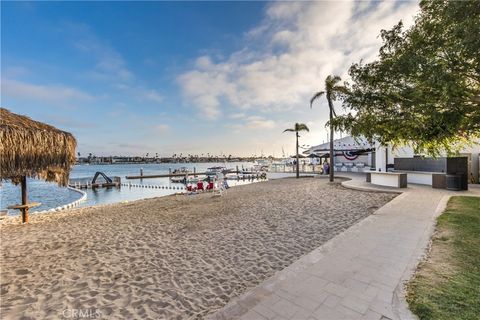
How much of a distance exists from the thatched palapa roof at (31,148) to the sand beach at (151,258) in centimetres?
222

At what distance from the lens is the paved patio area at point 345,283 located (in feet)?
8.97

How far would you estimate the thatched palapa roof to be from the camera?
21.4ft

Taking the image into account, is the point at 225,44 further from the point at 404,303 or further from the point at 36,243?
→ the point at 404,303

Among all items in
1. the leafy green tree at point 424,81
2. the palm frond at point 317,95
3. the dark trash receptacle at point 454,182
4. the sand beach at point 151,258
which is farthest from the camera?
the palm frond at point 317,95

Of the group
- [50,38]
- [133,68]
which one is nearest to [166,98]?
[133,68]

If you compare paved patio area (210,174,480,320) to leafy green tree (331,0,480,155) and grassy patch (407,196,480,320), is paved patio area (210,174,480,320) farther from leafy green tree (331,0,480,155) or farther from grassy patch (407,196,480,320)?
leafy green tree (331,0,480,155)

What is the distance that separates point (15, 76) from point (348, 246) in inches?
589

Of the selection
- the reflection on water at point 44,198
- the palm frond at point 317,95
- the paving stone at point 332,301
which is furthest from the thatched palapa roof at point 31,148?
the palm frond at point 317,95

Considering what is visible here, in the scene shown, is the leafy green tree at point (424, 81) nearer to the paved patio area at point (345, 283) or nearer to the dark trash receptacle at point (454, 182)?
the paved patio area at point (345, 283)

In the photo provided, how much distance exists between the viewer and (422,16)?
617cm

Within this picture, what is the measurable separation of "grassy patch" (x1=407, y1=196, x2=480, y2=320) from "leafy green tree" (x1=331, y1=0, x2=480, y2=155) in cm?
283

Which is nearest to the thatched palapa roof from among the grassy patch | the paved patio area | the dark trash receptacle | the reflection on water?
the paved patio area

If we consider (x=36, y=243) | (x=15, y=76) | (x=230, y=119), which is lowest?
(x=36, y=243)

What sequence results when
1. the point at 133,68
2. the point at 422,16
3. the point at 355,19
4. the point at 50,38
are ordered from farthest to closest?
the point at 133,68 → the point at 50,38 → the point at 355,19 → the point at 422,16
